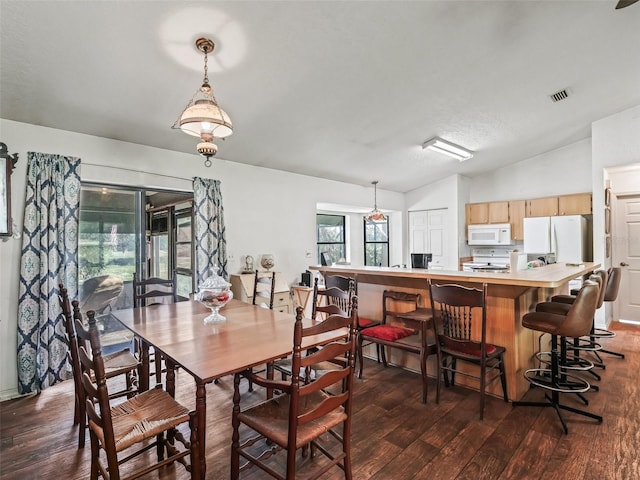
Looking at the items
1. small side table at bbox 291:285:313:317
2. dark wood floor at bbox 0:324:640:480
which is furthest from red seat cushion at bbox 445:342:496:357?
small side table at bbox 291:285:313:317

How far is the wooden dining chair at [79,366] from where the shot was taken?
1973 mm

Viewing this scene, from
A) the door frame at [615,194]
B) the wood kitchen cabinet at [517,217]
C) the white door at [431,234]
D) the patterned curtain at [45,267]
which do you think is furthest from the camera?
the white door at [431,234]

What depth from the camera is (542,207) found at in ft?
19.3

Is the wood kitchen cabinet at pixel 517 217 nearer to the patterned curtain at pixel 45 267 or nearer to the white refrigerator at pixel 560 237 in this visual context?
the white refrigerator at pixel 560 237

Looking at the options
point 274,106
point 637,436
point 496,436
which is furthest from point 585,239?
point 274,106

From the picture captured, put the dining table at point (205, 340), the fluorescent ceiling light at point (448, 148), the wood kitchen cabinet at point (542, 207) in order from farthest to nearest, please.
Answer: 1. the wood kitchen cabinet at point (542, 207)
2. the fluorescent ceiling light at point (448, 148)
3. the dining table at point (205, 340)

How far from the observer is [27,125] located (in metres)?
3.03

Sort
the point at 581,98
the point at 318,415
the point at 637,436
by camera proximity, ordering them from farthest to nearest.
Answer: the point at 581,98 → the point at 637,436 → the point at 318,415

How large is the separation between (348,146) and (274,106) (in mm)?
1540

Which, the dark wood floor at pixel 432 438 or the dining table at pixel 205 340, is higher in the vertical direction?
the dining table at pixel 205 340

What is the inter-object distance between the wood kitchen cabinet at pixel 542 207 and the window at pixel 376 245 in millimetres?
2935

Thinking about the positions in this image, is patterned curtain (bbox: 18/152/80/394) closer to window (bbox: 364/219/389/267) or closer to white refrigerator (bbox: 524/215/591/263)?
window (bbox: 364/219/389/267)

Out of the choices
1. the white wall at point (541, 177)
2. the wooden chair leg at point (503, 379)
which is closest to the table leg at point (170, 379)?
the wooden chair leg at point (503, 379)

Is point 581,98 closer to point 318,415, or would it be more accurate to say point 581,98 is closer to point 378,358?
point 378,358
